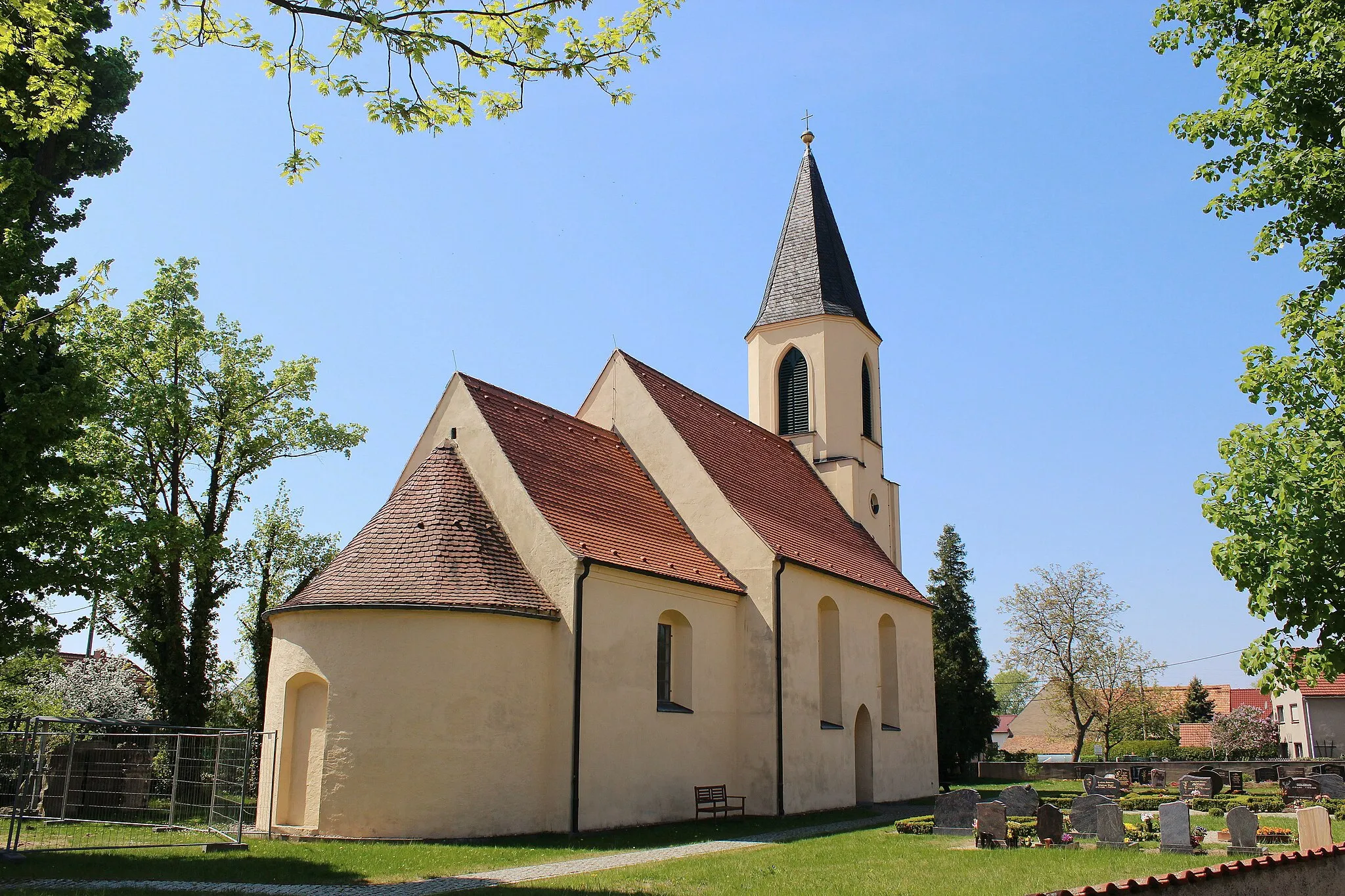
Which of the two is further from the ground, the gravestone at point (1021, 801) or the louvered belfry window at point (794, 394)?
the louvered belfry window at point (794, 394)

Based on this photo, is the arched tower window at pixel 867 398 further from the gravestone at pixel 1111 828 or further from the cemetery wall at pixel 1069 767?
the gravestone at pixel 1111 828

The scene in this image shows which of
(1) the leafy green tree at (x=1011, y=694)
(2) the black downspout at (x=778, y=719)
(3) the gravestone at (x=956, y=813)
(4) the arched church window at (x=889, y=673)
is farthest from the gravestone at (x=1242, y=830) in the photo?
(1) the leafy green tree at (x=1011, y=694)

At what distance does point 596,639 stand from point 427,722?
336 centimetres

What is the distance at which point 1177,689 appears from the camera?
65.1 metres

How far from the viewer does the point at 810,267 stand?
3375 cm

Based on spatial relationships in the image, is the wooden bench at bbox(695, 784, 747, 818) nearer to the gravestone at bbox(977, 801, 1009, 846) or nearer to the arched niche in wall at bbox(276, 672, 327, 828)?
the gravestone at bbox(977, 801, 1009, 846)

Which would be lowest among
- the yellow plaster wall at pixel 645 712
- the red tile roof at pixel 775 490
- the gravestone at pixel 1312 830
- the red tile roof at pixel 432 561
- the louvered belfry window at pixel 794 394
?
the gravestone at pixel 1312 830

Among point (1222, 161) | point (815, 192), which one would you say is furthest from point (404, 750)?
point (815, 192)

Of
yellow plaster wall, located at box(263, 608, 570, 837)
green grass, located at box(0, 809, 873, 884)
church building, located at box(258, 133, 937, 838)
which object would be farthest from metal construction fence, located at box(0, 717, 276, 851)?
yellow plaster wall, located at box(263, 608, 570, 837)

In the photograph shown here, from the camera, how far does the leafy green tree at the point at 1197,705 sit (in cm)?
6028

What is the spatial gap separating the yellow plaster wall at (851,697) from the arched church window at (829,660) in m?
0.12

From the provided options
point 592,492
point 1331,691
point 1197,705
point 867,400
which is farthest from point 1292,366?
point 1197,705

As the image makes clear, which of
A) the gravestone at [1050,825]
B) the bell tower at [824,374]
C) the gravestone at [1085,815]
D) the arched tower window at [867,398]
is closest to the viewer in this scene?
the gravestone at [1050,825]

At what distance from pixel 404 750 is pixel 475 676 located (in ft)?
5.38
